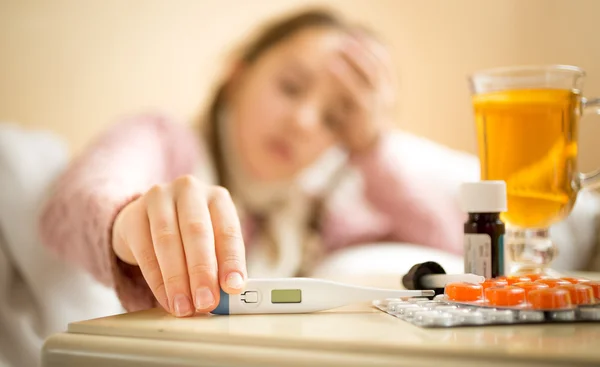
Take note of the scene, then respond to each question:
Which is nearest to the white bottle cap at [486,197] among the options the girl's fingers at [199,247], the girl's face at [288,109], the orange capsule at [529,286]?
the orange capsule at [529,286]

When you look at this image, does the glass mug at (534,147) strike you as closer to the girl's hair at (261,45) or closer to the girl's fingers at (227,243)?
the girl's fingers at (227,243)

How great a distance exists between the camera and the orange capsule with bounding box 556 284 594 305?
1.23ft

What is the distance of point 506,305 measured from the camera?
0.37 m

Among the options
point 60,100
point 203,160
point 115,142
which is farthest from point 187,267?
point 60,100

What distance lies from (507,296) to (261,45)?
3.82 ft

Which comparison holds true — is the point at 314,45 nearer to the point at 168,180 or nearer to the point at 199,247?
the point at 168,180

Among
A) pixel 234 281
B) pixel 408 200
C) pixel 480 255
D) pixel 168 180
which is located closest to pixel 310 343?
pixel 234 281

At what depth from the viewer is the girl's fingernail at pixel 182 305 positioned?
401 mm

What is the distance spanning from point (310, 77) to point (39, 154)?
538 mm

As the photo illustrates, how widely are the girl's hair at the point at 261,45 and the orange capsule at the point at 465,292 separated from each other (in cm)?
103

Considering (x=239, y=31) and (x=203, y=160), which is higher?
(x=239, y=31)

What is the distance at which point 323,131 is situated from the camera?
131 cm

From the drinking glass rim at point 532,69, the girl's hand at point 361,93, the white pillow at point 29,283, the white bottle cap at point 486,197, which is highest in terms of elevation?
the girl's hand at point 361,93

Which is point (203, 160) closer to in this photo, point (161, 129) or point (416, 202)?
point (161, 129)
